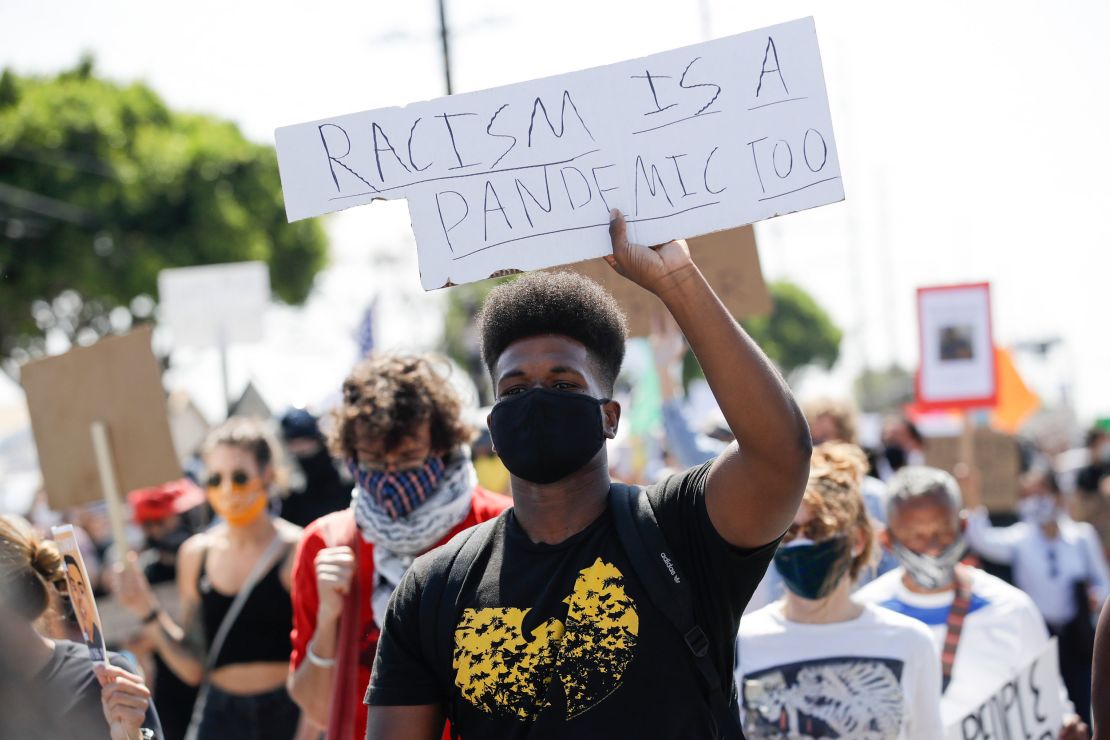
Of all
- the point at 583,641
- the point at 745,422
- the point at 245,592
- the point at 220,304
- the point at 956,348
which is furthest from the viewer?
the point at 220,304

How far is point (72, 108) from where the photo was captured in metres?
25.2

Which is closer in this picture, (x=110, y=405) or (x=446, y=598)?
(x=446, y=598)

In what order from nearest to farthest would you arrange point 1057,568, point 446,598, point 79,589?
point 446,598 → point 79,589 → point 1057,568

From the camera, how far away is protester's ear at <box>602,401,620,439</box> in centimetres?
239

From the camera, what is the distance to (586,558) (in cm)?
227

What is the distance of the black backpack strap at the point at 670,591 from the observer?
215cm

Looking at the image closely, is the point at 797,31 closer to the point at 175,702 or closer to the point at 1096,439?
the point at 175,702

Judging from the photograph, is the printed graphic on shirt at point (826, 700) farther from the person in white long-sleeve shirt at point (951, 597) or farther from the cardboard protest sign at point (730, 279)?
the cardboard protest sign at point (730, 279)

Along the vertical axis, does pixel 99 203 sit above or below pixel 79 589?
above

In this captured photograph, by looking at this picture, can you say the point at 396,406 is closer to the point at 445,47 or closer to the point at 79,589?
the point at 79,589

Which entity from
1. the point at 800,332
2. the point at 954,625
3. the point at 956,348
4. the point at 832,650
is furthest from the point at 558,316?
the point at 800,332

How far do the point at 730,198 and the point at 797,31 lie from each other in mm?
360

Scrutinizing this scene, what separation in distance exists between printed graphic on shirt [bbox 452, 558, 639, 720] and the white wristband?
118 cm

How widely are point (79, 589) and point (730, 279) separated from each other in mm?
2942
